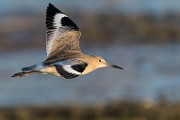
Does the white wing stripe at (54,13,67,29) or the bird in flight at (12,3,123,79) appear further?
the white wing stripe at (54,13,67,29)

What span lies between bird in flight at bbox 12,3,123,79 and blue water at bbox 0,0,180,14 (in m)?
11.0

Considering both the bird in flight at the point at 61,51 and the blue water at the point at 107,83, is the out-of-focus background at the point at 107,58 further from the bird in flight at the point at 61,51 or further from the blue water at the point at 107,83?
the bird in flight at the point at 61,51

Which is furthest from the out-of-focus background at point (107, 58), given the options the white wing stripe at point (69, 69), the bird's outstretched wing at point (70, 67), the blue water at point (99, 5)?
the white wing stripe at point (69, 69)

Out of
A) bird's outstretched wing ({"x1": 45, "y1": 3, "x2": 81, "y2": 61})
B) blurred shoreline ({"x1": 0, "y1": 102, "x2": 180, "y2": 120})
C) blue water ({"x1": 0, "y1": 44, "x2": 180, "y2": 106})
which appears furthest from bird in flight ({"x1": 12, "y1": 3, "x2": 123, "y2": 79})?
blue water ({"x1": 0, "y1": 44, "x2": 180, "y2": 106})

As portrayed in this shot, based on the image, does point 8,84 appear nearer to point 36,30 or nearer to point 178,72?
point 178,72

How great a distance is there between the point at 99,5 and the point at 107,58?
19.0ft

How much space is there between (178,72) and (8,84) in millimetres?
3264

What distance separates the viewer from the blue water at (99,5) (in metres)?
21.0

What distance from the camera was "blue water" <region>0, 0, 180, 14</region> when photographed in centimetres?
2102

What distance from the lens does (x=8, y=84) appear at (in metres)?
14.7

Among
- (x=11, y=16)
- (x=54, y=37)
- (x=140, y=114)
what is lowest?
(x=11, y=16)

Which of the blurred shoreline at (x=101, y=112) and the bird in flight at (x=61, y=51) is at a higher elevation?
the bird in flight at (x=61, y=51)

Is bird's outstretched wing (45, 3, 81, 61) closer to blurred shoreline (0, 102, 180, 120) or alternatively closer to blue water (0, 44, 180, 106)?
blurred shoreline (0, 102, 180, 120)

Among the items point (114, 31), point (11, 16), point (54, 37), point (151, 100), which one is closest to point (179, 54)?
point (114, 31)
